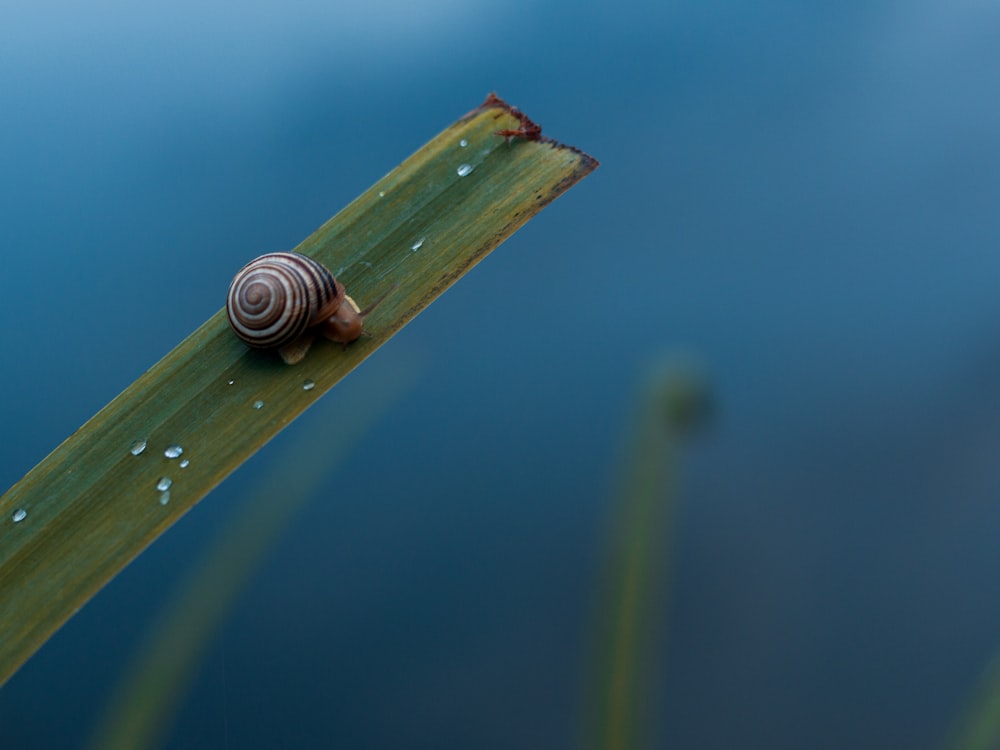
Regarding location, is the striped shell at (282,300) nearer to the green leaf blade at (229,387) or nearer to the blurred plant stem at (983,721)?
the green leaf blade at (229,387)

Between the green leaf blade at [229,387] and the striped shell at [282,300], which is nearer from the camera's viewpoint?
the green leaf blade at [229,387]

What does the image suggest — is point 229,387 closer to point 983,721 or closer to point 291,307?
point 291,307

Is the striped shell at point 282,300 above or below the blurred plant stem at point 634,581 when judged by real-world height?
above

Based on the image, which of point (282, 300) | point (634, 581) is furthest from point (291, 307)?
point (634, 581)

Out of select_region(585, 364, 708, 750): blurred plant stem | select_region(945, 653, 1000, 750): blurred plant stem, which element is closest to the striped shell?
select_region(585, 364, 708, 750): blurred plant stem

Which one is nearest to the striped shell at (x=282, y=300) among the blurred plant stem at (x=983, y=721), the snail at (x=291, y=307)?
the snail at (x=291, y=307)

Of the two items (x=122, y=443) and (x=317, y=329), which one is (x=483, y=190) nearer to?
(x=317, y=329)

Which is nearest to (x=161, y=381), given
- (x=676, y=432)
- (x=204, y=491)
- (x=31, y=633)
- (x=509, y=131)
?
(x=204, y=491)
